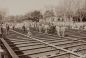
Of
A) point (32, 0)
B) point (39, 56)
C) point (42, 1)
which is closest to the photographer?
point (39, 56)

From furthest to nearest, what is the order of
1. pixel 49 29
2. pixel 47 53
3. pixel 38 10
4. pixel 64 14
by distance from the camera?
1. pixel 64 14
2. pixel 38 10
3. pixel 49 29
4. pixel 47 53

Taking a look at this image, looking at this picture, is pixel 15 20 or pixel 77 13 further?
pixel 15 20

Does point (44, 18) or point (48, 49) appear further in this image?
point (44, 18)

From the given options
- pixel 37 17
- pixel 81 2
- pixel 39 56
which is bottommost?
pixel 39 56

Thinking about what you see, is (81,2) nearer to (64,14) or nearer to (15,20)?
(64,14)

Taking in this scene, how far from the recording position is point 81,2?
12.0 metres

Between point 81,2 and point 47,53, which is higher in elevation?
point 81,2

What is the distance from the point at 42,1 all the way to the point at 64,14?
5.27 m

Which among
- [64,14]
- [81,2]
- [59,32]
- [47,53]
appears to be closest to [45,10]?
[64,14]

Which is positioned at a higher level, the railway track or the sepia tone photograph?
the sepia tone photograph

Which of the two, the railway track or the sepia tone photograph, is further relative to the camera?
the sepia tone photograph

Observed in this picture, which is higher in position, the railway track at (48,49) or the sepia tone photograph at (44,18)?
the sepia tone photograph at (44,18)

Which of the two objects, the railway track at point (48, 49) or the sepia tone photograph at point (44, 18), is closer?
the railway track at point (48, 49)

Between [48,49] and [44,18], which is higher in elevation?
[44,18]
